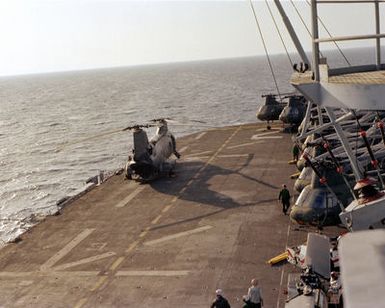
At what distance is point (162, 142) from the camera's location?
128ft

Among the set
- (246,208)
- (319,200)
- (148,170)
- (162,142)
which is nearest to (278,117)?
(162,142)

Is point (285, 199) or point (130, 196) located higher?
point (285, 199)

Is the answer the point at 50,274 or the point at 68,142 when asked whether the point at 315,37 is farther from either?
the point at 68,142

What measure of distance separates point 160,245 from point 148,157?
12.3 metres

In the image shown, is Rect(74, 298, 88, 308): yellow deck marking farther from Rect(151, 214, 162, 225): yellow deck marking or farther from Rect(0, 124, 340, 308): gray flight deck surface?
Rect(151, 214, 162, 225): yellow deck marking

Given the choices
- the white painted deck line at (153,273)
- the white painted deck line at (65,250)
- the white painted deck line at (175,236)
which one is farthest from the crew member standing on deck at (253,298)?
the white painted deck line at (65,250)

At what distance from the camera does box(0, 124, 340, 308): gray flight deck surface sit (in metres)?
19.4

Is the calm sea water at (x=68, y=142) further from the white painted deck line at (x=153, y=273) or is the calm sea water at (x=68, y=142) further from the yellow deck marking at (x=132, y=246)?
the white painted deck line at (x=153, y=273)

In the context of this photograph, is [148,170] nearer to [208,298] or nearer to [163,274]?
[163,274]

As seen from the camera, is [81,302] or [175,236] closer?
[81,302]

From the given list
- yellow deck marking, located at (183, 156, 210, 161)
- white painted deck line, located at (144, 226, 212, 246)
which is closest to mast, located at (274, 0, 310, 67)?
white painted deck line, located at (144, 226, 212, 246)

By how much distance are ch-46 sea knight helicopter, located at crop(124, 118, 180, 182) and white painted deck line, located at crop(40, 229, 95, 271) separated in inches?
359

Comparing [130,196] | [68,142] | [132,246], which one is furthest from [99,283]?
[68,142]

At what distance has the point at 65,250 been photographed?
24.6 meters
